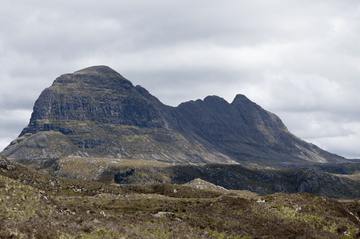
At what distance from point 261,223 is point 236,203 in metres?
10.4

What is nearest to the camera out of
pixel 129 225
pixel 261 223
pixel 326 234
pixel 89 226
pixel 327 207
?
pixel 89 226

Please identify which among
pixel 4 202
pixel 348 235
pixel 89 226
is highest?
pixel 4 202

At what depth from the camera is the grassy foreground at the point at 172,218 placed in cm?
2945

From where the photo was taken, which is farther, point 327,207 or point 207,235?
point 327,207

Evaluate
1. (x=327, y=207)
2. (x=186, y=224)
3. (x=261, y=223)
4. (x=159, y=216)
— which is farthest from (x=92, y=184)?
(x=327, y=207)

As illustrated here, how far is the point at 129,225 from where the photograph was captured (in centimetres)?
3656

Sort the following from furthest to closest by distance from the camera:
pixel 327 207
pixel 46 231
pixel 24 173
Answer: pixel 24 173 < pixel 327 207 < pixel 46 231

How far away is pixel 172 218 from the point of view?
151 ft

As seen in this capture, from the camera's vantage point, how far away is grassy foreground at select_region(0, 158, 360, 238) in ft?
96.6

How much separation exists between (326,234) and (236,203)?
58.4 feet

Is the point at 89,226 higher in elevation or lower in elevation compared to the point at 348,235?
higher

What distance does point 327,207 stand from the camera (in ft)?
163

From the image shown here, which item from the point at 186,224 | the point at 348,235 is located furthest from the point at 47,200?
the point at 348,235

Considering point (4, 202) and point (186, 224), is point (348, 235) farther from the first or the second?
point (4, 202)
